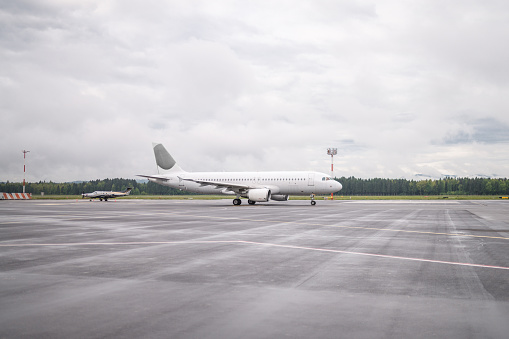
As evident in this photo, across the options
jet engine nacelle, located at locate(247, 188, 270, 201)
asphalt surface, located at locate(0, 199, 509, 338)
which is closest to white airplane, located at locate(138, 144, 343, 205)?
jet engine nacelle, located at locate(247, 188, 270, 201)

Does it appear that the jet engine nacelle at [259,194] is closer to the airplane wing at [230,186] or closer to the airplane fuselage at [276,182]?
the airplane wing at [230,186]

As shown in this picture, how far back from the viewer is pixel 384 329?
4668 millimetres

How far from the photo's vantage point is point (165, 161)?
55.7m

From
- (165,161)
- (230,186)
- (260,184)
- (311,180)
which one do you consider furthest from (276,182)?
(165,161)

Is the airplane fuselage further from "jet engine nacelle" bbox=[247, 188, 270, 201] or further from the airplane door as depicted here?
"jet engine nacelle" bbox=[247, 188, 270, 201]

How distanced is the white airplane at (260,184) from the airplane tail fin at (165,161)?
2.01 m

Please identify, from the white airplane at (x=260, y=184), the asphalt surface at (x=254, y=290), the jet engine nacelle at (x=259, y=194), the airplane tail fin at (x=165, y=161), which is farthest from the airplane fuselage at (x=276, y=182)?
the asphalt surface at (x=254, y=290)

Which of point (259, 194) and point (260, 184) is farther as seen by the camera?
point (260, 184)

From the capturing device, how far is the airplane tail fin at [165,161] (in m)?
55.6

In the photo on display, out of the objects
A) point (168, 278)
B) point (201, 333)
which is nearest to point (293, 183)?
point (168, 278)

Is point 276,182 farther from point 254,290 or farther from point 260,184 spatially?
point 254,290

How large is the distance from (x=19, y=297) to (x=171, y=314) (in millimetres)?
2631

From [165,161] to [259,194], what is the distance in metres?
17.8

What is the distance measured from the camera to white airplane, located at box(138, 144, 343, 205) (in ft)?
151
